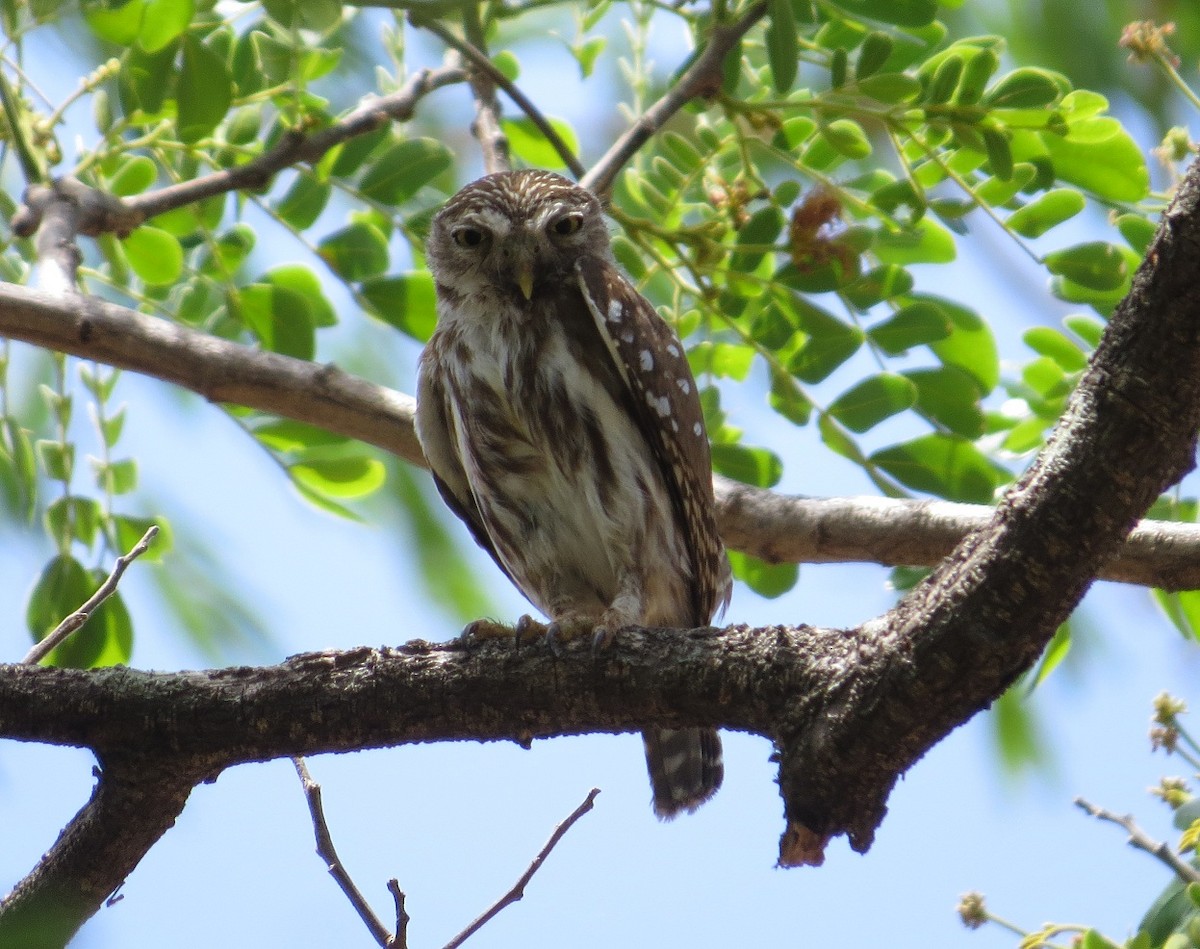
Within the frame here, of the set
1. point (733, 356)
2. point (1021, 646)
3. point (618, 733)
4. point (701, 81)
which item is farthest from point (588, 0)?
point (1021, 646)

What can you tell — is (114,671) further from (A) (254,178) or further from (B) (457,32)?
(B) (457,32)

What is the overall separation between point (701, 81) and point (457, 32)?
1161 mm

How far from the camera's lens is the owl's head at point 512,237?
4020 mm

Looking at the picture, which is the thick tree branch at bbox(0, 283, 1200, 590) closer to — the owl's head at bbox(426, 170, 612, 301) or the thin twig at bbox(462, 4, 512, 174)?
the owl's head at bbox(426, 170, 612, 301)

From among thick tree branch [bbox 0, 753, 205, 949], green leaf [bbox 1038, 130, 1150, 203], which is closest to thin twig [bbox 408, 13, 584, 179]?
green leaf [bbox 1038, 130, 1150, 203]

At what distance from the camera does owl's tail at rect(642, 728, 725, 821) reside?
3.79 m

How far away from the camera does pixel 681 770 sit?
3.79 meters

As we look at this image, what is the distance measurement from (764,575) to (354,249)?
1.62 metres

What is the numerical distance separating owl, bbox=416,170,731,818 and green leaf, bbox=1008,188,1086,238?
1.01 metres

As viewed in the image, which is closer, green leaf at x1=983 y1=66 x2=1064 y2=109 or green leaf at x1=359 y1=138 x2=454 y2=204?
green leaf at x1=983 y1=66 x2=1064 y2=109

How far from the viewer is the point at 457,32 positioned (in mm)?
4312

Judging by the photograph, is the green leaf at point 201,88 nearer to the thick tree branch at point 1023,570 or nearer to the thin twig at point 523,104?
the thin twig at point 523,104

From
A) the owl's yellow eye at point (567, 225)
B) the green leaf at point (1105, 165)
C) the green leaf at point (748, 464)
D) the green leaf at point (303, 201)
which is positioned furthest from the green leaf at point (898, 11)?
the green leaf at point (303, 201)

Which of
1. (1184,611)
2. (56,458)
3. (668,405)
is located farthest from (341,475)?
(1184,611)
